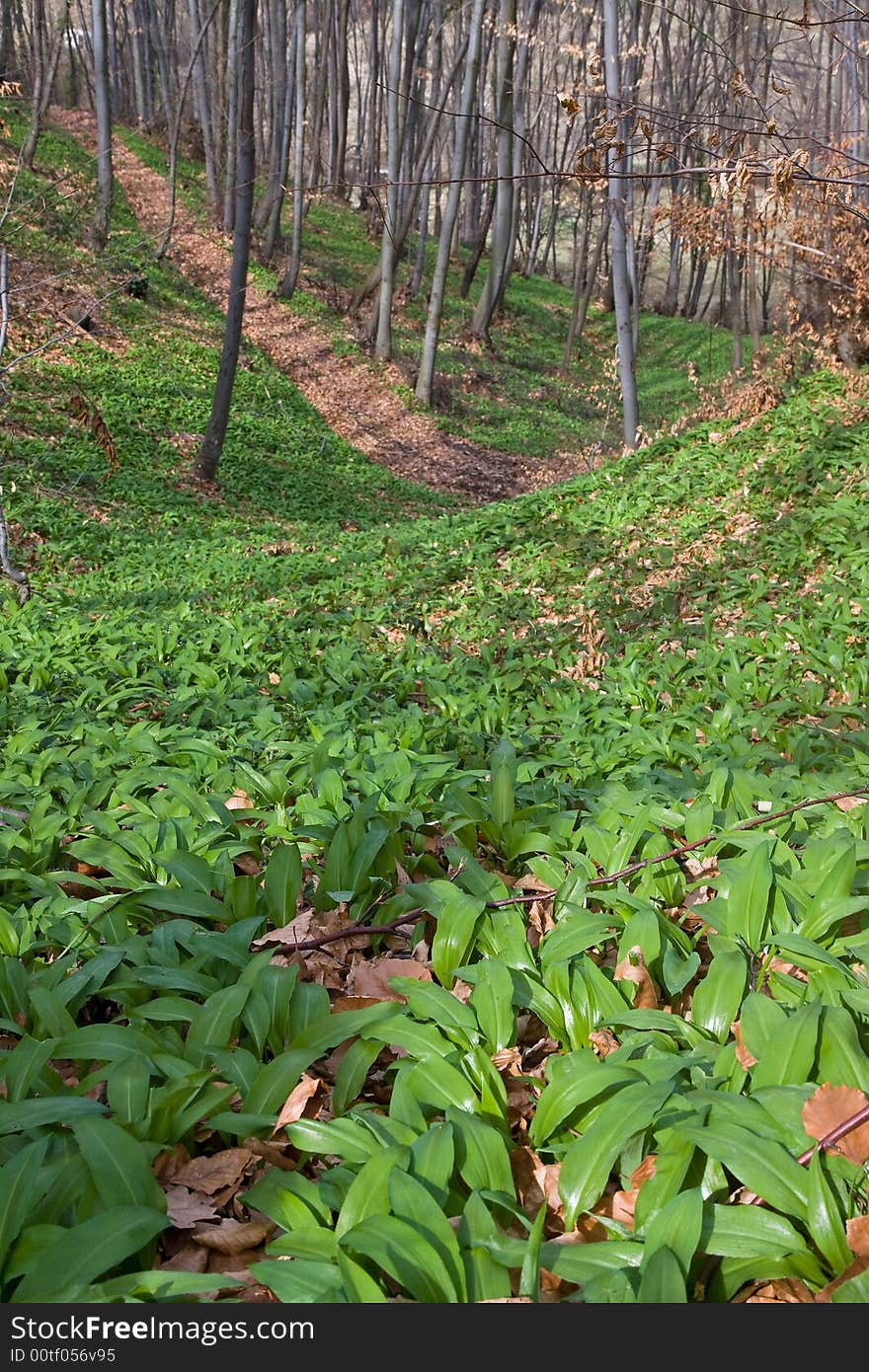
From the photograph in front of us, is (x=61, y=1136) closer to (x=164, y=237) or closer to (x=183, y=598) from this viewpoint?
(x=183, y=598)

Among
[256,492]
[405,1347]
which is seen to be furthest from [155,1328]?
[256,492]

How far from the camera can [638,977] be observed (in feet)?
7.08

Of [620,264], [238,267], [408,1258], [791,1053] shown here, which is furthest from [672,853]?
[238,267]

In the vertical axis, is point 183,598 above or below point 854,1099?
below

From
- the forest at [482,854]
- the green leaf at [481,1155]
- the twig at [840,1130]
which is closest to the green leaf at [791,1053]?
the forest at [482,854]

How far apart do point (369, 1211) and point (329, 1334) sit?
20 centimetres

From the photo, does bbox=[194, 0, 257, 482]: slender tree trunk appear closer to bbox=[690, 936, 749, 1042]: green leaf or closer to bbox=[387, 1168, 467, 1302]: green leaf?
bbox=[690, 936, 749, 1042]: green leaf

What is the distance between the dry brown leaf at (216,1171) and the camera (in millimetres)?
1720

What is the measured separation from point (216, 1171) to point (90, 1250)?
0.34 m

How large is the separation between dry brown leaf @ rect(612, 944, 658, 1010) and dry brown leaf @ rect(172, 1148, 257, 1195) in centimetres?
94

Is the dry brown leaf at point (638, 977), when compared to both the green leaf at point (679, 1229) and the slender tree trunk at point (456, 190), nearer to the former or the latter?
the green leaf at point (679, 1229)

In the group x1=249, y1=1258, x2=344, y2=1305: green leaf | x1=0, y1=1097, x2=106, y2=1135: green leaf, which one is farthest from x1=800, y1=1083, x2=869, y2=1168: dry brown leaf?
x1=0, y1=1097, x2=106, y2=1135: green leaf

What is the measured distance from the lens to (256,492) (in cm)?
1311

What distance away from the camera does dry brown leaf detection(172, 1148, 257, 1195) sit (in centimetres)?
172
